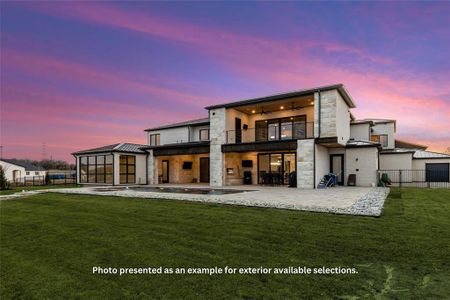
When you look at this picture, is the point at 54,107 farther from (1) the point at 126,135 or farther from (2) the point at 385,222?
(2) the point at 385,222

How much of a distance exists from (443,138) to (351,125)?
25820mm

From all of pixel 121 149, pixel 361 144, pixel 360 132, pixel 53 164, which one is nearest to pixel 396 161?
pixel 360 132

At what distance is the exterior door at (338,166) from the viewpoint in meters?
20.0

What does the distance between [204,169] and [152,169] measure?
518cm

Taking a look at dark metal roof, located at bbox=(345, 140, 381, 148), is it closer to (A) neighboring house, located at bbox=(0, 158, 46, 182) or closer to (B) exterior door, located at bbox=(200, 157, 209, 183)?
(B) exterior door, located at bbox=(200, 157, 209, 183)

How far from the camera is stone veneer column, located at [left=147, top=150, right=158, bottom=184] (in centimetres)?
2453

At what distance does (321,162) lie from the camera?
58.4 ft

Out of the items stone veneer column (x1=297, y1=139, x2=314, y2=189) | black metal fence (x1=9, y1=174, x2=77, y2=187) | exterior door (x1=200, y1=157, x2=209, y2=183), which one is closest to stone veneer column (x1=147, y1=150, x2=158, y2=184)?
exterior door (x1=200, y1=157, x2=209, y2=183)

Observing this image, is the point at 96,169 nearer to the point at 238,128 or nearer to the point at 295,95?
the point at 238,128

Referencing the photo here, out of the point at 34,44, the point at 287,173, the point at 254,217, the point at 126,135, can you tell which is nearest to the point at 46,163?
the point at 126,135

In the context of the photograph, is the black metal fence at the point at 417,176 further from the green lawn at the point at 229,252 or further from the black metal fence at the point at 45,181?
the black metal fence at the point at 45,181

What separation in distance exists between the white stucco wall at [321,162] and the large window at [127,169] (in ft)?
54.0

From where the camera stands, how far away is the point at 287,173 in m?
19.9

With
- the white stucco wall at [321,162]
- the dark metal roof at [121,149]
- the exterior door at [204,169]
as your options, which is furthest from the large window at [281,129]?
the dark metal roof at [121,149]
